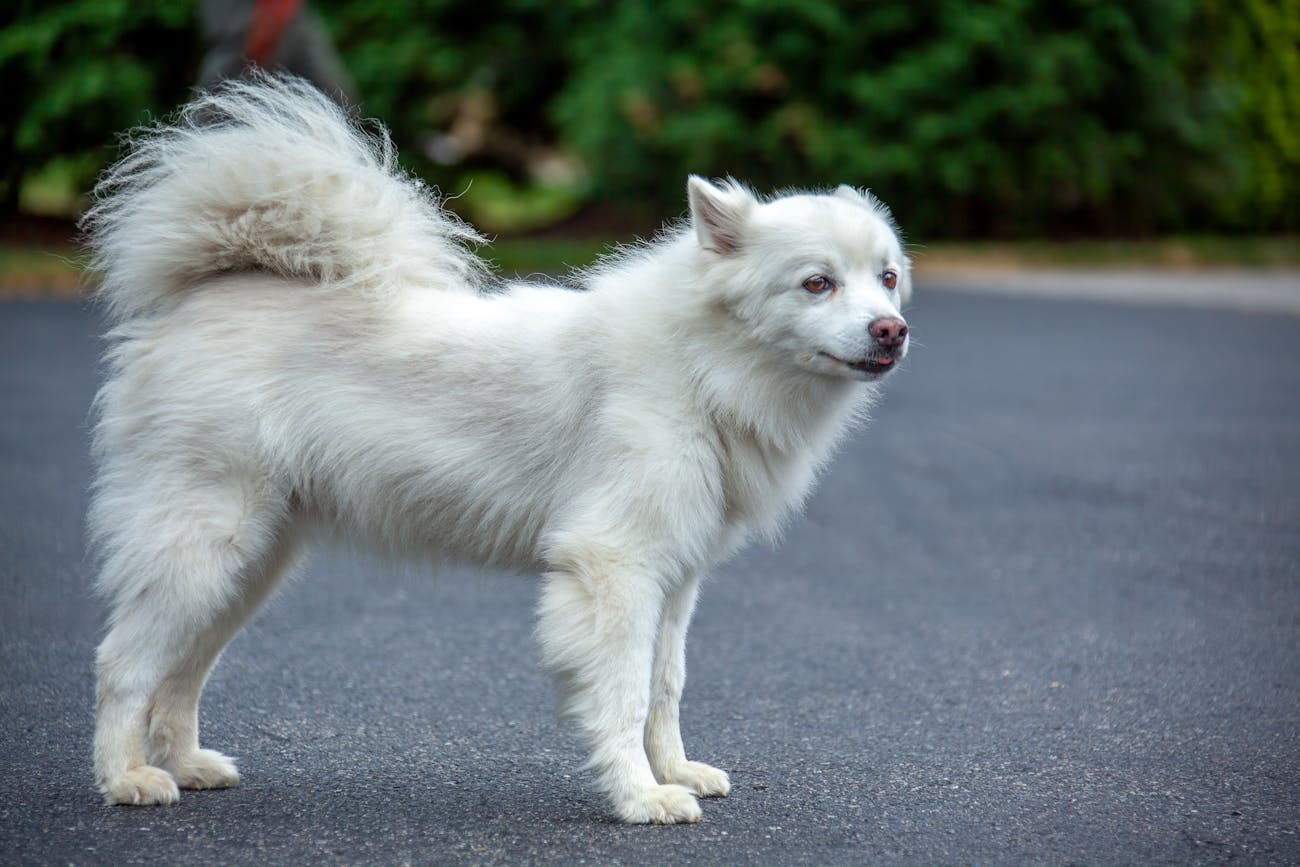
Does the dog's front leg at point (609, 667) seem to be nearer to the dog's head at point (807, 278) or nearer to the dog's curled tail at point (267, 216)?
the dog's head at point (807, 278)

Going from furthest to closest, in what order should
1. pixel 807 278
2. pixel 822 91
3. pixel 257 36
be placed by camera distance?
1. pixel 822 91
2. pixel 257 36
3. pixel 807 278

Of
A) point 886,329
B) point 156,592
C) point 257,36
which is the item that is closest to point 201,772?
point 156,592

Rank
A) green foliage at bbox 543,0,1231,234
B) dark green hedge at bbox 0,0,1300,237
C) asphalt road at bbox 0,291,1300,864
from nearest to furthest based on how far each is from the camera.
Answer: asphalt road at bbox 0,291,1300,864 → dark green hedge at bbox 0,0,1300,237 → green foliage at bbox 543,0,1231,234

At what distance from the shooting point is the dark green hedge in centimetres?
1584

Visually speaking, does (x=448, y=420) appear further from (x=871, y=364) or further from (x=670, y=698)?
(x=871, y=364)

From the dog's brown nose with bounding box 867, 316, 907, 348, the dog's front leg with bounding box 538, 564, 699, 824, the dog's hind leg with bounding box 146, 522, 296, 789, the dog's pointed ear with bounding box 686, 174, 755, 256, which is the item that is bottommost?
the dog's hind leg with bounding box 146, 522, 296, 789

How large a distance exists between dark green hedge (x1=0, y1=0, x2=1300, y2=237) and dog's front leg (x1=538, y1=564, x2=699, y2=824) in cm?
1311

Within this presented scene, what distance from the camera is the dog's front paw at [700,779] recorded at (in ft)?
12.7

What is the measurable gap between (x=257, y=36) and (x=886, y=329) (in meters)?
5.57

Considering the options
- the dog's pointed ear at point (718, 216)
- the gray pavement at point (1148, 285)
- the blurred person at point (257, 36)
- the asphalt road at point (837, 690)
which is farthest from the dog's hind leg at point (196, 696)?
the gray pavement at point (1148, 285)

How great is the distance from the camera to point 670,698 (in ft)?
13.1

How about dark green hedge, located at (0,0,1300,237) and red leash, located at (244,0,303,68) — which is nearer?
red leash, located at (244,0,303,68)

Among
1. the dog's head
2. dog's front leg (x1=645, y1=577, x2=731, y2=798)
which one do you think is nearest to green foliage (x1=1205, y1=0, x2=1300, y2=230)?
the dog's head

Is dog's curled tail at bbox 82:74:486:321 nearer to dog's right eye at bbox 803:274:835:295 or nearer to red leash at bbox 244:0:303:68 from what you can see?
dog's right eye at bbox 803:274:835:295
